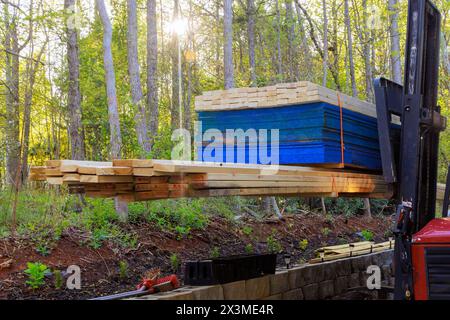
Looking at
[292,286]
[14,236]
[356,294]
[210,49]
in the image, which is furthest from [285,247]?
[210,49]

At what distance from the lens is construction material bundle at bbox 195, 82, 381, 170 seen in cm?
607

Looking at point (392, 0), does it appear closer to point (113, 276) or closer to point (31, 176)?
point (113, 276)

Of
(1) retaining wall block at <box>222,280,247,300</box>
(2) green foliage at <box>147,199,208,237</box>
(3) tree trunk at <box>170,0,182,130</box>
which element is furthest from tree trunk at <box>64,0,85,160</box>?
(3) tree trunk at <box>170,0,182,130</box>

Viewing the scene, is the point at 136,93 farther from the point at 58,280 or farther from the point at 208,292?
the point at 208,292

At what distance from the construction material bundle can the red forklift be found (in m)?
0.75

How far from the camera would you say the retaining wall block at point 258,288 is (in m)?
6.23

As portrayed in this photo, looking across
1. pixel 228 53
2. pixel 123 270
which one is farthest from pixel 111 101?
pixel 123 270

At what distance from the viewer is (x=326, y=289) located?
8031mm

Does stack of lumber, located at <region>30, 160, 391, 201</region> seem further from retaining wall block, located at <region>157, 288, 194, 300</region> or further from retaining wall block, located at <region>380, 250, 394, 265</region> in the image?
retaining wall block, located at <region>380, 250, 394, 265</region>

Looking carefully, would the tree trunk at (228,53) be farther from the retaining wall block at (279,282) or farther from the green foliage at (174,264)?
the retaining wall block at (279,282)

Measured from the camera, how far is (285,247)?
1071 cm

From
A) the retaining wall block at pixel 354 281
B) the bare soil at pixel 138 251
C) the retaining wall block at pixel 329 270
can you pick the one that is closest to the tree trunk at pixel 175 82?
the bare soil at pixel 138 251

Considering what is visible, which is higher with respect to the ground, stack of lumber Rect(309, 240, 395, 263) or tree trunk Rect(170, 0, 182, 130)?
tree trunk Rect(170, 0, 182, 130)

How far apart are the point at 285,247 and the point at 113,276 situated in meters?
4.43
